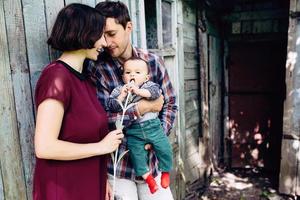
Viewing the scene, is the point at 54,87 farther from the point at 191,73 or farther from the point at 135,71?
the point at 191,73

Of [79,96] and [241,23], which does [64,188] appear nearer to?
[79,96]

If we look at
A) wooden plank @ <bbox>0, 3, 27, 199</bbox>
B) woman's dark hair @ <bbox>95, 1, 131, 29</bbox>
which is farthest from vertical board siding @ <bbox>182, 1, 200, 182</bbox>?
wooden plank @ <bbox>0, 3, 27, 199</bbox>

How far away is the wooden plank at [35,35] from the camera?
1653 mm

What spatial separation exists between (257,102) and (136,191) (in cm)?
398

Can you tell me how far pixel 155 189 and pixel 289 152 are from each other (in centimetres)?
312

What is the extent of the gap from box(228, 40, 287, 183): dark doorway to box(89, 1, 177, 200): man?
3.64m

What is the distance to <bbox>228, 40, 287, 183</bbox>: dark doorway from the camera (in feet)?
17.0

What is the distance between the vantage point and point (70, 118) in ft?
4.77

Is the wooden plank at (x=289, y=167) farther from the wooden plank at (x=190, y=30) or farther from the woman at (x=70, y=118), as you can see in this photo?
the woman at (x=70, y=118)

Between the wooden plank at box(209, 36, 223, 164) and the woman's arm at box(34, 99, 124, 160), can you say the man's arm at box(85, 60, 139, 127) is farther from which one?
the wooden plank at box(209, 36, 223, 164)

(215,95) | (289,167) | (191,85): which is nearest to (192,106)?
(191,85)

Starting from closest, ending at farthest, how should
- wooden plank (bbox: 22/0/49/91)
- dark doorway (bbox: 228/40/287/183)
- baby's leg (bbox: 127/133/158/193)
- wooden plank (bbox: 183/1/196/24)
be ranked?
wooden plank (bbox: 22/0/49/91) < baby's leg (bbox: 127/133/158/193) < wooden plank (bbox: 183/1/196/24) < dark doorway (bbox: 228/40/287/183)

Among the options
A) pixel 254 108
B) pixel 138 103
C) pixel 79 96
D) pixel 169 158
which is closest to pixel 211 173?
pixel 254 108

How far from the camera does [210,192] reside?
4.78 m
